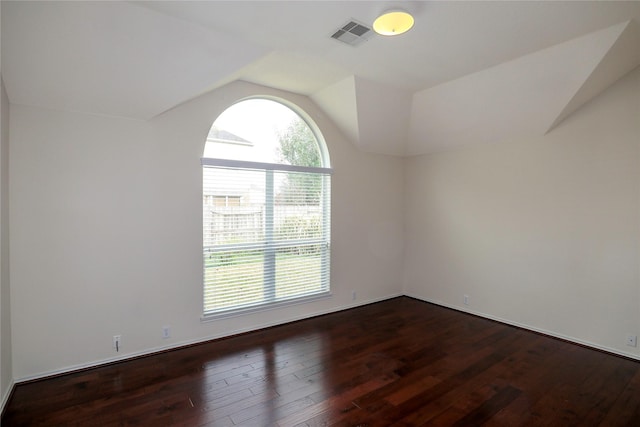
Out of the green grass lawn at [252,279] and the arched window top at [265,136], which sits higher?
the arched window top at [265,136]

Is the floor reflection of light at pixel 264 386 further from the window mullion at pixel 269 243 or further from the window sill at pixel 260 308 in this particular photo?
the window mullion at pixel 269 243

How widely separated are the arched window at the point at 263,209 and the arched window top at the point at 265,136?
1cm

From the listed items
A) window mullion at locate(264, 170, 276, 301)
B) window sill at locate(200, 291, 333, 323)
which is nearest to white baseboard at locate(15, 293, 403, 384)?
window sill at locate(200, 291, 333, 323)

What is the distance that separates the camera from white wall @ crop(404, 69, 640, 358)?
3160mm

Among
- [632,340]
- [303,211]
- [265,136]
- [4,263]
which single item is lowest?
[632,340]

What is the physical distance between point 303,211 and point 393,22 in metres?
2.49

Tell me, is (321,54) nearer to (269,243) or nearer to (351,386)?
(269,243)

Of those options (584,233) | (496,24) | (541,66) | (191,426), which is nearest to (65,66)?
(191,426)

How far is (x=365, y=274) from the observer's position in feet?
15.9

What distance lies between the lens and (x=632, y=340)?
310 cm

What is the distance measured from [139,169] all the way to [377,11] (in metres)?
2.55

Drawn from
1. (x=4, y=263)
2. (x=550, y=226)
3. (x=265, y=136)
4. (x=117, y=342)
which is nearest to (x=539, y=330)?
(x=550, y=226)

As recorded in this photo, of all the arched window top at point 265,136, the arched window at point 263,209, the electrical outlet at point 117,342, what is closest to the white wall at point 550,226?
the arched window at point 263,209

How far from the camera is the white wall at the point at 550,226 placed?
10.4 ft
